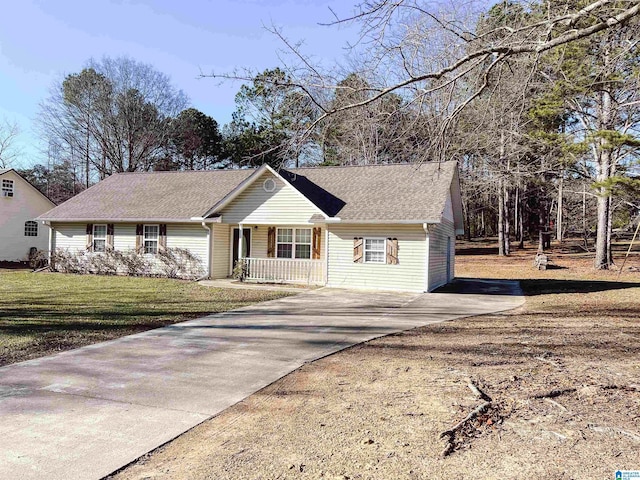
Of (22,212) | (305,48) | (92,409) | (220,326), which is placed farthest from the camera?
(22,212)

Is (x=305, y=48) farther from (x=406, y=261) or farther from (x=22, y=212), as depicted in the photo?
(x=22, y=212)

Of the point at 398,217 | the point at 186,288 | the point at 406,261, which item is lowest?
the point at 186,288

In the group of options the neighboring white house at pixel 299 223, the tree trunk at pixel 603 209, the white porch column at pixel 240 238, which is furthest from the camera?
the tree trunk at pixel 603 209

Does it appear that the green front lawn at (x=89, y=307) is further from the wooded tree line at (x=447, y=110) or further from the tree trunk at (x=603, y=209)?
the tree trunk at (x=603, y=209)

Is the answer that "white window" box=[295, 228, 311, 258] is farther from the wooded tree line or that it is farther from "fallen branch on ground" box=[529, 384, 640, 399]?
"fallen branch on ground" box=[529, 384, 640, 399]

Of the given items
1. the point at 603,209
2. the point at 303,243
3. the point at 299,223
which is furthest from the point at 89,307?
the point at 603,209

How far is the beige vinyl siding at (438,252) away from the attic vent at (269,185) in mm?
5951

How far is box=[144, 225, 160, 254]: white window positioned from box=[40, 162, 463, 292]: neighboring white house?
0.04 meters

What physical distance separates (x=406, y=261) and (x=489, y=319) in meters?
5.63

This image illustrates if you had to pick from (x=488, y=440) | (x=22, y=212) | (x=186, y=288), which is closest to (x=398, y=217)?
(x=186, y=288)

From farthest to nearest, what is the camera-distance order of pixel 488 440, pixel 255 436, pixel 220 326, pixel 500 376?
pixel 220 326 < pixel 500 376 < pixel 255 436 < pixel 488 440

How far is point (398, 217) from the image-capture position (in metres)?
15.3

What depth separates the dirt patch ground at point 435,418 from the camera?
332 cm

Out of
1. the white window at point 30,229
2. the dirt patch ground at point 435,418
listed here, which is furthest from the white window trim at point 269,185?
the white window at point 30,229
